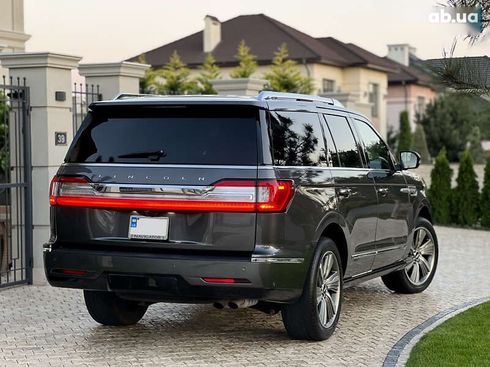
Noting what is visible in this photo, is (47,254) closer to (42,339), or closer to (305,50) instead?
(42,339)

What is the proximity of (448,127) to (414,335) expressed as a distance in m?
44.3

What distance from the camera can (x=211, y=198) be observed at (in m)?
6.56

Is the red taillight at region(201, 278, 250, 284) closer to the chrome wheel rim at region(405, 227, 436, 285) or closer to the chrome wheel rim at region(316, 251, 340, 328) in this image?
the chrome wheel rim at region(316, 251, 340, 328)

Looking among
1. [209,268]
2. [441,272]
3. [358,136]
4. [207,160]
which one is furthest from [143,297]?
[441,272]

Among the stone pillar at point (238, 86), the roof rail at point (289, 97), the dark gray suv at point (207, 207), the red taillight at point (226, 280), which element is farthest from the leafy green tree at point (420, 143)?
the red taillight at point (226, 280)

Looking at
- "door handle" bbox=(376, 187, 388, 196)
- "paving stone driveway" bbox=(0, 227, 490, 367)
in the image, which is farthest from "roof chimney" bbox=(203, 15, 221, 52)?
"door handle" bbox=(376, 187, 388, 196)

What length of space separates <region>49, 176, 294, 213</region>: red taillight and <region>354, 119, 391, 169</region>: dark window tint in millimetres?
2199

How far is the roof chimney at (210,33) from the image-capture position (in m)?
45.9

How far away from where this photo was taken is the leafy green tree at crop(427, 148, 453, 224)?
20.5 metres

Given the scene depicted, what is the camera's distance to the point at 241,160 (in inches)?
262

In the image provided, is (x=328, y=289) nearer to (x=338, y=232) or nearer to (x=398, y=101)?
(x=338, y=232)

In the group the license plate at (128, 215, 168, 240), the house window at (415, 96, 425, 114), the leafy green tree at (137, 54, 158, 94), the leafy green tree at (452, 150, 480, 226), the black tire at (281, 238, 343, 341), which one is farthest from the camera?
the house window at (415, 96, 425, 114)

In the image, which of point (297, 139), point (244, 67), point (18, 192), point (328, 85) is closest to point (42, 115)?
point (18, 192)

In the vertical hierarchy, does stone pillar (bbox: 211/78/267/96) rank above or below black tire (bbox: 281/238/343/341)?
above
